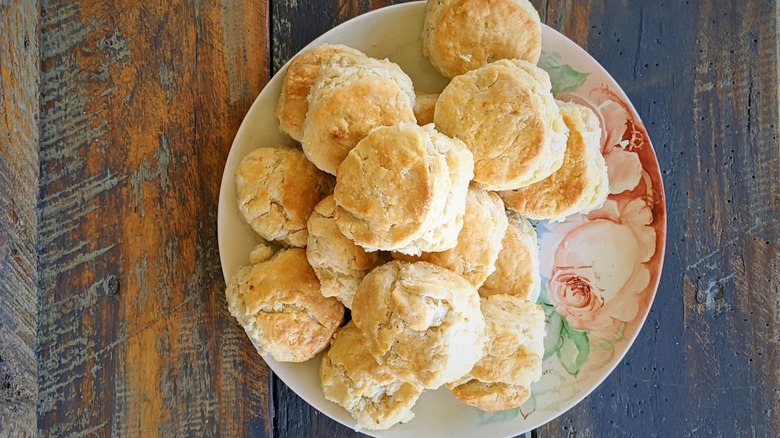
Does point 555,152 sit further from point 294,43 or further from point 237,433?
point 237,433

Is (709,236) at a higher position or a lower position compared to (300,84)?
lower

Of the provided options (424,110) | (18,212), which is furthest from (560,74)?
(18,212)

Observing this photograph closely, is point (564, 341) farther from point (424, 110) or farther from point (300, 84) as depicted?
point (300, 84)

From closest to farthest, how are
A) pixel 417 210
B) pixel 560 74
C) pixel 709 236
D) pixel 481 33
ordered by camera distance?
pixel 417 210
pixel 481 33
pixel 560 74
pixel 709 236

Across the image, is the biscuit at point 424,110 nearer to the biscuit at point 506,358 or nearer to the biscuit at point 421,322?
the biscuit at point 421,322

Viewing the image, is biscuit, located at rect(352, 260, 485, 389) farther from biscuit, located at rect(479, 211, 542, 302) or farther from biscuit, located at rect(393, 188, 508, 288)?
biscuit, located at rect(479, 211, 542, 302)

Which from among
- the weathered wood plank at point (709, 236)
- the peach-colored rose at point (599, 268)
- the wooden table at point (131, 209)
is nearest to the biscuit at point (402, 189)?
the peach-colored rose at point (599, 268)
